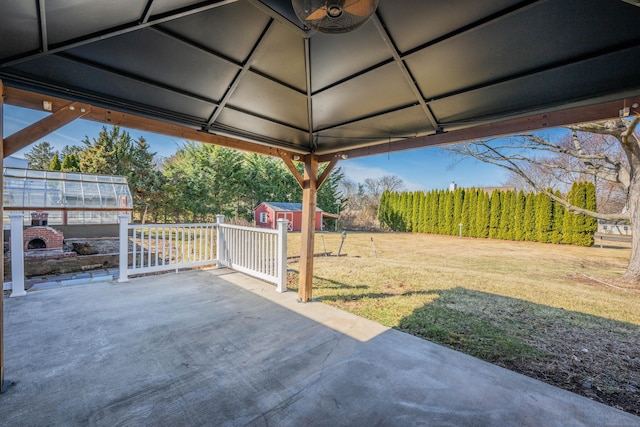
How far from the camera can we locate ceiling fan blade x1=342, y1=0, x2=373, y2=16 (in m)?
1.29

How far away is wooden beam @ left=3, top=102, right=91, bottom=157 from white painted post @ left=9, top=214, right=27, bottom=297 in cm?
265

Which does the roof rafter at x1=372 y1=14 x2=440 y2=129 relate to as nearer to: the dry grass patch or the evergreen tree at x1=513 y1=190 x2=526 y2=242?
the dry grass patch

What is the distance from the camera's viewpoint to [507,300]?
4.82 m

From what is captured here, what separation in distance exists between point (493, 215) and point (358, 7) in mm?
18581

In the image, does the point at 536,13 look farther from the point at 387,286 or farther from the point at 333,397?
the point at 387,286

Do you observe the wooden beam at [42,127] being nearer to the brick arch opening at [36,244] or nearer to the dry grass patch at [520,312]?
the dry grass patch at [520,312]

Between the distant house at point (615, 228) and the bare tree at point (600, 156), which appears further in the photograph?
the distant house at point (615, 228)

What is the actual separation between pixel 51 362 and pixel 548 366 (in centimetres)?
470

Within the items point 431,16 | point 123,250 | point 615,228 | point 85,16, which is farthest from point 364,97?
point 615,228

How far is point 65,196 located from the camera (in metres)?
9.29

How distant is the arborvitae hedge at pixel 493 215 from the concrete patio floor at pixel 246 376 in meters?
15.6

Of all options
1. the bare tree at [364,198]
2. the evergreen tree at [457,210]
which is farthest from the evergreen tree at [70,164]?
the evergreen tree at [457,210]

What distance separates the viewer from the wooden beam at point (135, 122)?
221 centimetres

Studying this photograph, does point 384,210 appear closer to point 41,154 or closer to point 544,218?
point 544,218
